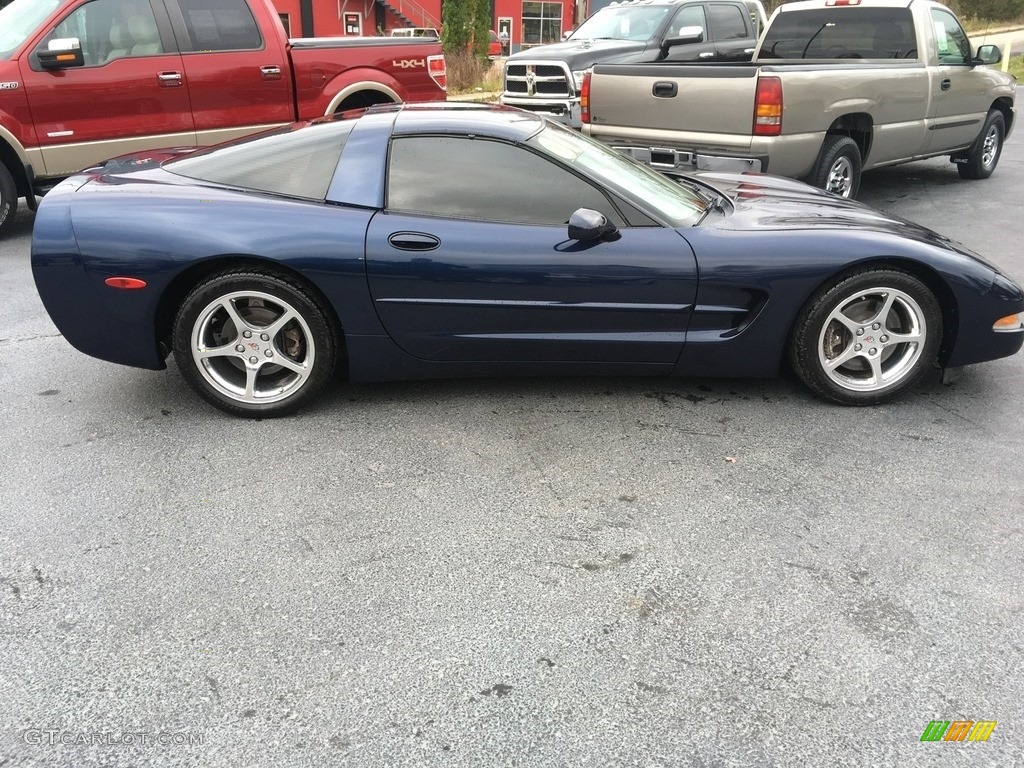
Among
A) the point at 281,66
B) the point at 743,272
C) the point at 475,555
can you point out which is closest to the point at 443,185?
the point at 743,272

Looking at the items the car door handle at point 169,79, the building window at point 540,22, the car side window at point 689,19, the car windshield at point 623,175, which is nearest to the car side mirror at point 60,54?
the car door handle at point 169,79

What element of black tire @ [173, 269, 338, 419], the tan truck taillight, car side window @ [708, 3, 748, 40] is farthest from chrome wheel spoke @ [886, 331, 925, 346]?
car side window @ [708, 3, 748, 40]

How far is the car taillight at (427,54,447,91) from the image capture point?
27.1 ft

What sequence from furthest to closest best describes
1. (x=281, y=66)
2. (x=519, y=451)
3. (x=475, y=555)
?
(x=281, y=66)
(x=519, y=451)
(x=475, y=555)

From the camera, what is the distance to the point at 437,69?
27.4 ft

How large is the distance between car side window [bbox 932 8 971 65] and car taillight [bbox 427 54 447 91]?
4748 millimetres

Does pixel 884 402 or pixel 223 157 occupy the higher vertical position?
pixel 223 157

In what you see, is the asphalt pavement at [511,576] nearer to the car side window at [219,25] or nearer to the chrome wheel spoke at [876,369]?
the chrome wheel spoke at [876,369]

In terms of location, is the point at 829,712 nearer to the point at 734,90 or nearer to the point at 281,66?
the point at 734,90

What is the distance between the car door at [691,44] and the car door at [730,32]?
11 cm

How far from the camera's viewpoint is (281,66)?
7566 millimetres

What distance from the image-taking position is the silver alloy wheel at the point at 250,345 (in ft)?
12.2

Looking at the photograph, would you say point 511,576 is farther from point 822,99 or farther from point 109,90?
point 109,90

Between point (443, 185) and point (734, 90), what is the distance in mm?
3703
